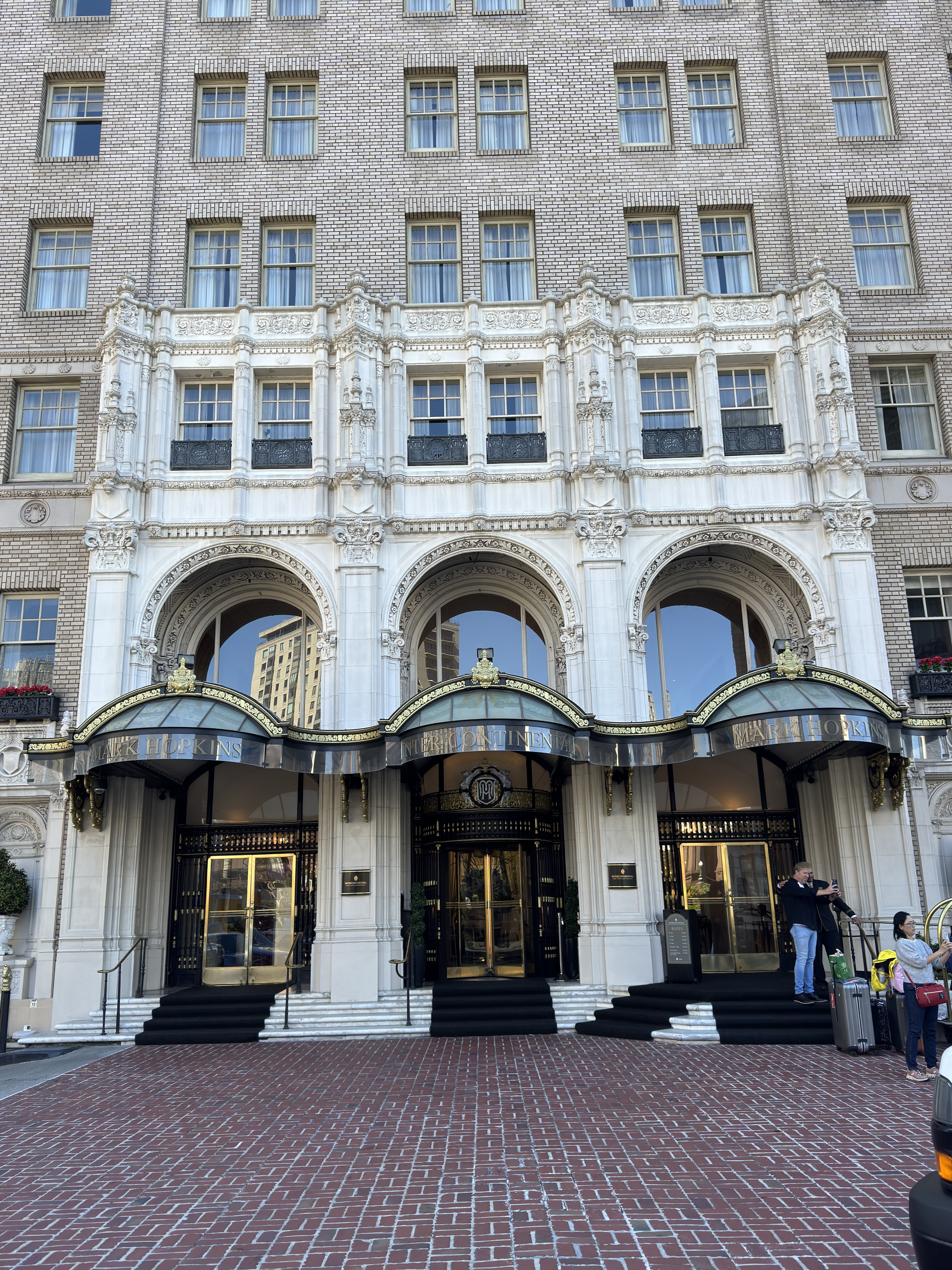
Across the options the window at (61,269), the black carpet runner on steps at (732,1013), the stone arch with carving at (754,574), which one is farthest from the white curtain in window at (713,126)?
the black carpet runner on steps at (732,1013)

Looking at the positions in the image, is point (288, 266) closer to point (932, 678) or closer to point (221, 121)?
point (221, 121)

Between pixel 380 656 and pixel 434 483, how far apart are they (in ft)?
13.1

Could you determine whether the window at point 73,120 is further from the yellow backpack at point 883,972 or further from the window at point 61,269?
the yellow backpack at point 883,972

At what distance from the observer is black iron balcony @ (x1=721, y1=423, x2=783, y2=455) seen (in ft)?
68.3

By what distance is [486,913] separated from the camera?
19.8 m

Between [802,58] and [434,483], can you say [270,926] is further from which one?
[802,58]

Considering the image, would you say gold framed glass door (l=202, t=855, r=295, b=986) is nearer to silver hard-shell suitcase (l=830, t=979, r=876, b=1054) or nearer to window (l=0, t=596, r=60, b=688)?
window (l=0, t=596, r=60, b=688)

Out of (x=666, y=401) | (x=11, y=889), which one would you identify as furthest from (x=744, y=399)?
(x=11, y=889)

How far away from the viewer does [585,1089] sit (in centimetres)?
1159

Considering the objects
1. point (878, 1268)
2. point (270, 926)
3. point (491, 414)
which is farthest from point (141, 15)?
point (878, 1268)

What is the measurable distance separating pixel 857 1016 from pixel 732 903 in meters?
6.52

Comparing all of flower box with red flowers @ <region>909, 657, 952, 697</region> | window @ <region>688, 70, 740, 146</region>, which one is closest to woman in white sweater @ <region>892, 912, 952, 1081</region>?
flower box with red flowers @ <region>909, 657, 952, 697</region>

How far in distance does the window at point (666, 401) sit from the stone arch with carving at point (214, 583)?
8164 millimetres

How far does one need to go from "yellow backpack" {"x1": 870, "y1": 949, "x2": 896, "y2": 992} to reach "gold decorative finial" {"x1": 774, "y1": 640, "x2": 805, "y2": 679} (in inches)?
192
